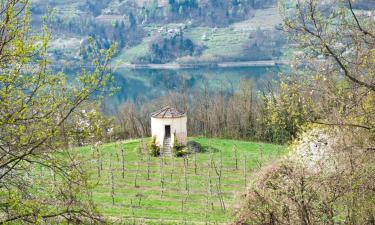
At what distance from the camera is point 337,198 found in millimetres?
12641

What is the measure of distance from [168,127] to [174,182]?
27.2 ft

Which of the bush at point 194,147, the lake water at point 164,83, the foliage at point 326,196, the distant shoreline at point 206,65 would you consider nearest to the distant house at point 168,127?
the bush at point 194,147

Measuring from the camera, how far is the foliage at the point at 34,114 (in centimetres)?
952

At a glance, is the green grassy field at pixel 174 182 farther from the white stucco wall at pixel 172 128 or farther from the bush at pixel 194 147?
the white stucco wall at pixel 172 128

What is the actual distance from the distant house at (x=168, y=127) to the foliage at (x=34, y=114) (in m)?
24.7

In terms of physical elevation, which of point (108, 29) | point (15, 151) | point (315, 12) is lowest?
point (108, 29)

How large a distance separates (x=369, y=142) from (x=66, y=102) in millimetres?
7967

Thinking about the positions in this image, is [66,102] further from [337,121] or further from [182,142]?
[182,142]

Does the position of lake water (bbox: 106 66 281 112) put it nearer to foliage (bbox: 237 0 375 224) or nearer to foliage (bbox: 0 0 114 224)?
foliage (bbox: 237 0 375 224)

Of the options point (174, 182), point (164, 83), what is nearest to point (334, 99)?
point (174, 182)

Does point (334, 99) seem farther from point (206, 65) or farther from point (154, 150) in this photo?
point (206, 65)

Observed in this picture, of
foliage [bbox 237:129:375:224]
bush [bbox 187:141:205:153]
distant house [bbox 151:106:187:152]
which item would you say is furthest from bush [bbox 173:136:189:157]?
foliage [bbox 237:129:375:224]

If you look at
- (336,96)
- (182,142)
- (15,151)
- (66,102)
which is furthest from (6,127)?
(182,142)

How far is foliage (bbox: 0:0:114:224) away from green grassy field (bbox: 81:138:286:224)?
23.8ft
